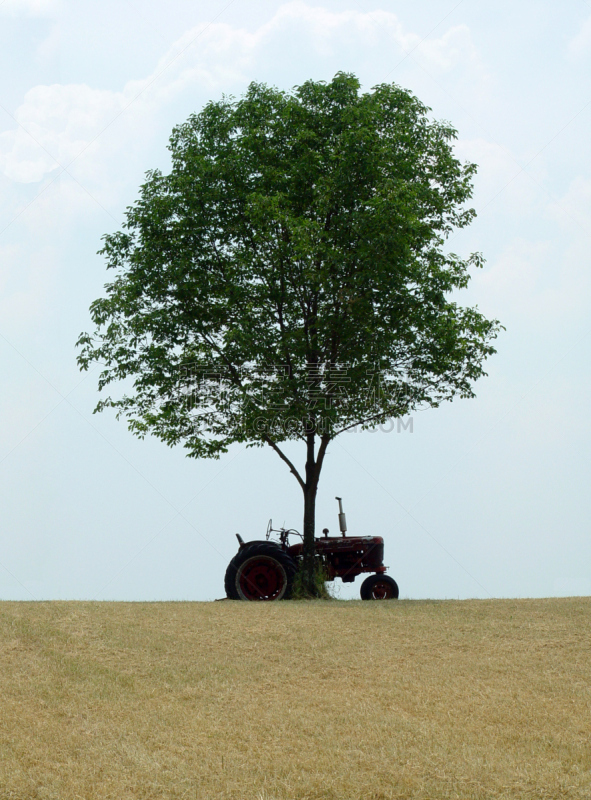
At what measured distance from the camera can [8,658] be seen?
967cm

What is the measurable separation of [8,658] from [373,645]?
16.4 ft

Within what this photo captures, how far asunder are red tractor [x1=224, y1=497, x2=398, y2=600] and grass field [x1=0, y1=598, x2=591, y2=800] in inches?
106

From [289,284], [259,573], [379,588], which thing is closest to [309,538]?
[259,573]

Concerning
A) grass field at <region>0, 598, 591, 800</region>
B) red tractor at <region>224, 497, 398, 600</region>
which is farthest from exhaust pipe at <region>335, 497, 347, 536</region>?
grass field at <region>0, 598, 591, 800</region>

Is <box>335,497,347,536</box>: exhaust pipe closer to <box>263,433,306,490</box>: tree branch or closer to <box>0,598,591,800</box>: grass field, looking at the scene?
<box>263,433,306,490</box>: tree branch

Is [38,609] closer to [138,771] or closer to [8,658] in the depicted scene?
[8,658]

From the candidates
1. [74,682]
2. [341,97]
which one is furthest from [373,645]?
[341,97]

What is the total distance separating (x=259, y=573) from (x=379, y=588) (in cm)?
261

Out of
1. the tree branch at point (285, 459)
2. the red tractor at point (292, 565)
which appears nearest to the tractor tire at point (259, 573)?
the red tractor at point (292, 565)

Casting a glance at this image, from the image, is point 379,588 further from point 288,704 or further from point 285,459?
point 288,704

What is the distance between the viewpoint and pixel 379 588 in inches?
617

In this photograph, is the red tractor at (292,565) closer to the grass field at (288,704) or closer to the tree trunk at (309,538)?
the tree trunk at (309,538)

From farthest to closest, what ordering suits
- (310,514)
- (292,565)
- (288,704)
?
(310,514) < (292,565) < (288,704)

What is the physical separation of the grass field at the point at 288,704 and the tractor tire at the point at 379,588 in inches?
128
